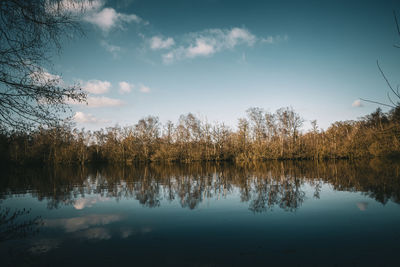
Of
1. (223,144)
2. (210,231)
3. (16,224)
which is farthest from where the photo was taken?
(223,144)

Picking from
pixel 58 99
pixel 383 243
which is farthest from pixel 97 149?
pixel 383 243

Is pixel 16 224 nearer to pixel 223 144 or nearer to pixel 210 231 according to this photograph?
pixel 210 231

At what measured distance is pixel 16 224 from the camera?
716 cm

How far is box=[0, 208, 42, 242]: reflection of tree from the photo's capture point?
6074 millimetres

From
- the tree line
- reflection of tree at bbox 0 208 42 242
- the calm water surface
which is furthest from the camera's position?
the tree line

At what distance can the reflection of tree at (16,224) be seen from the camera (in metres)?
6.07

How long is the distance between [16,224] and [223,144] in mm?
42467

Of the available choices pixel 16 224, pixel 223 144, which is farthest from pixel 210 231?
pixel 223 144

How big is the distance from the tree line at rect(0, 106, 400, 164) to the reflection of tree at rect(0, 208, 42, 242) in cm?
3434

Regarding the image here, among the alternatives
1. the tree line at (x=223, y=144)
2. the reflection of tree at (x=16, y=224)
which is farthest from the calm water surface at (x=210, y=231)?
the tree line at (x=223, y=144)

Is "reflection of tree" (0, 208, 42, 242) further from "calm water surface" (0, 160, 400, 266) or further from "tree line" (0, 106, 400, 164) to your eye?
"tree line" (0, 106, 400, 164)

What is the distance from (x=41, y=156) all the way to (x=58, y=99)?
187 ft

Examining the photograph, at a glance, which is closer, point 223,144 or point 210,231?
point 210,231

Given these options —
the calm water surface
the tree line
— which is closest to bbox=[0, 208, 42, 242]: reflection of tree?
the calm water surface
